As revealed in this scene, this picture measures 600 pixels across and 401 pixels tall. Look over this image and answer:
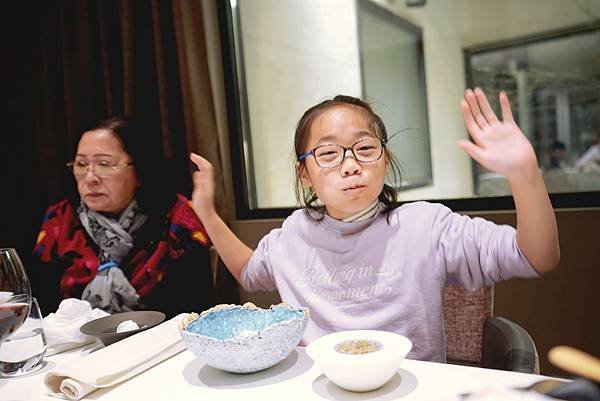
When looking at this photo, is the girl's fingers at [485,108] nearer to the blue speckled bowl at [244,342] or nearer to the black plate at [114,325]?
the blue speckled bowl at [244,342]

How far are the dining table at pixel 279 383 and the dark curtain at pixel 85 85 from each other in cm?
155

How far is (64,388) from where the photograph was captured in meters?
0.87

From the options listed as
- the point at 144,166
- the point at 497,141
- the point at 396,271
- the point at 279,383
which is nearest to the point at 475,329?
the point at 396,271

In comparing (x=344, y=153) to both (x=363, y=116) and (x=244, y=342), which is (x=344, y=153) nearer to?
(x=363, y=116)

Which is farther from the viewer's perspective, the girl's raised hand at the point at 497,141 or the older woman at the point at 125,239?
the older woman at the point at 125,239

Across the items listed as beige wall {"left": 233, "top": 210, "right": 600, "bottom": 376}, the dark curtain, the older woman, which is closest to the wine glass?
the older woman

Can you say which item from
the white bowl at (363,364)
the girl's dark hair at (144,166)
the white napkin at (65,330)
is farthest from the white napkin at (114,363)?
the girl's dark hair at (144,166)

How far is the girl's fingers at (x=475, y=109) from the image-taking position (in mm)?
1028

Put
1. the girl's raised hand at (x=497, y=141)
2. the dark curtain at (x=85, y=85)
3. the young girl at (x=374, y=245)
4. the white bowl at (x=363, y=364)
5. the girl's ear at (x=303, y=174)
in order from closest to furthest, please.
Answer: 1. the white bowl at (x=363, y=364)
2. the girl's raised hand at (x=497, y=141)
3. the young girl at (x=374, y=245)
4. the girl's ear at (x=303, y=174)
5. the dark curtain at (x=85, y=85)

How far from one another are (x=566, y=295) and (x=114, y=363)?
1.60m

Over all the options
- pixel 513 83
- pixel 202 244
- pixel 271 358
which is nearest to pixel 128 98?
pixel 202 244

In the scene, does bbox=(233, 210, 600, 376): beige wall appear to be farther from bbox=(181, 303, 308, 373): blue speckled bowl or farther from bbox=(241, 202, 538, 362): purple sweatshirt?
bbox=(181, 303, 308, 373): blue speckled bowl

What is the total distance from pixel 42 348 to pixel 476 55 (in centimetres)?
211

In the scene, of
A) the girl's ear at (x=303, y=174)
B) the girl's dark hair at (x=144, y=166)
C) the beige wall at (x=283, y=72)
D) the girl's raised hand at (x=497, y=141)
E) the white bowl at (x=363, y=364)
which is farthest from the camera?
the beige wall at (x=283, y=72)
